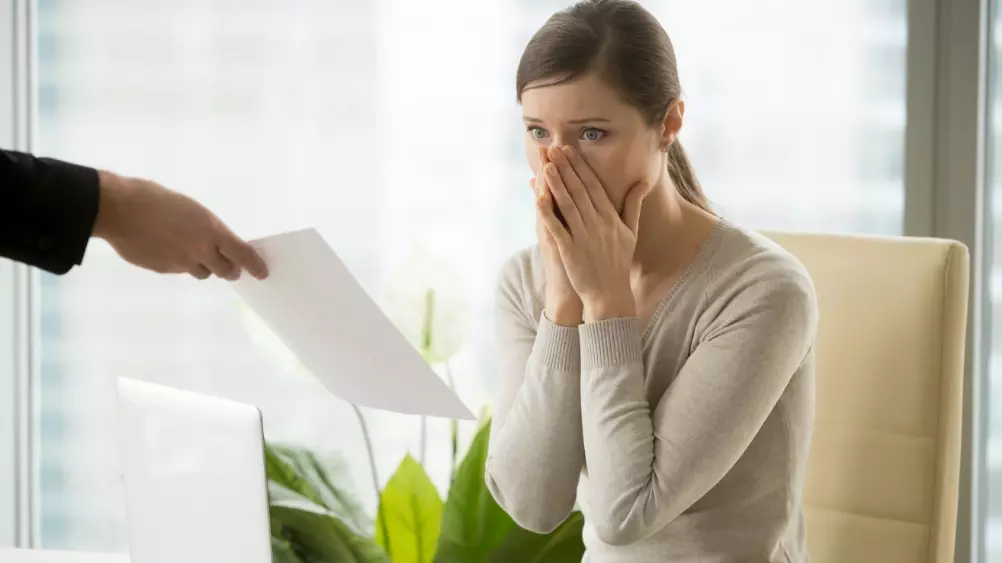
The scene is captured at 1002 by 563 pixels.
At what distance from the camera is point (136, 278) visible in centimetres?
241

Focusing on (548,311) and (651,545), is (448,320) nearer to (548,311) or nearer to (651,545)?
(548,311)

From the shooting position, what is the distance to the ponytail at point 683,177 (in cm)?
140

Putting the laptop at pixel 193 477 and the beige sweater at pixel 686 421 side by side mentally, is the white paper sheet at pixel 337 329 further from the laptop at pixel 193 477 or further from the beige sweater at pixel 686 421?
the beige sweater at pixel 686 421

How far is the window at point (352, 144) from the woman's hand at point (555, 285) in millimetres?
939

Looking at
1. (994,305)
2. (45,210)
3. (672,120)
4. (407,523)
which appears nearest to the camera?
(45,210)

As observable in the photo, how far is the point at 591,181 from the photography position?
4.07 feet

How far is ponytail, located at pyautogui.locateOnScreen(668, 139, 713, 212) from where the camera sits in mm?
1401

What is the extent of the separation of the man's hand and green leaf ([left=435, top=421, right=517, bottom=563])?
96cm

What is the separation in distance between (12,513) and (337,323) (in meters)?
1.99

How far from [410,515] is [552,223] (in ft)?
2.51

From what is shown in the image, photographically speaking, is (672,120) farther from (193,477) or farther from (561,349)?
(193,477)

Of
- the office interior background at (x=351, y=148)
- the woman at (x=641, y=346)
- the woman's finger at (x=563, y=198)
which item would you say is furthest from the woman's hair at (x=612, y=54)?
the office interior background at (x=351, y=148)

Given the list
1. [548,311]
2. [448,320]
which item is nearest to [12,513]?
[448,320]

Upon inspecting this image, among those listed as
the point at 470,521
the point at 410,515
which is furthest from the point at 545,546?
the point at 410,515
